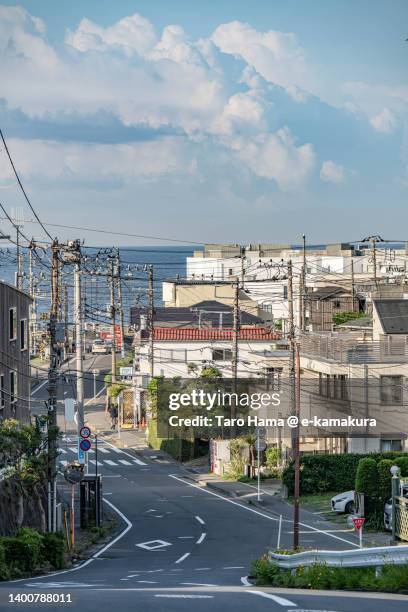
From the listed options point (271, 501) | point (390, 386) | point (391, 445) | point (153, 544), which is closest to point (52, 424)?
point (153, 544)

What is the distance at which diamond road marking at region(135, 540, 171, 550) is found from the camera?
36312 millimetres

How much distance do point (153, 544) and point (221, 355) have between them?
115 feet

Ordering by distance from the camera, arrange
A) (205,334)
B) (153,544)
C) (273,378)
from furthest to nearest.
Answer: (205,334) → (273,378) → (153,544)

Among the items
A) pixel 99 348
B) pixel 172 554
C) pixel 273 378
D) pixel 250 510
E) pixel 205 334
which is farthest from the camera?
pixel 99 348

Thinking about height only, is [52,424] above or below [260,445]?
above

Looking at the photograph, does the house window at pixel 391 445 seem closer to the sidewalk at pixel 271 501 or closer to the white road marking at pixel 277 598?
the sidewalk at pixel 271 501

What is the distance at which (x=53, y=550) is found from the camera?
102 feet

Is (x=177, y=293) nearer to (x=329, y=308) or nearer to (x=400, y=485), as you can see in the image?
(x=329, y=308)

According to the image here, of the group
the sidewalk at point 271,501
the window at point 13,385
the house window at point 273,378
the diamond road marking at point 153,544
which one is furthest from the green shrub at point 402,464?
the house window at point 273,378

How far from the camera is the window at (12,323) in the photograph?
144ft

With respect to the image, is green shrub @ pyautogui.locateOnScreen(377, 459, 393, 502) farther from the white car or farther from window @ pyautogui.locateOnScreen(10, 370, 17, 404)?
window @ pyautogui.locateOnScreen(10, 370, 17, 404)

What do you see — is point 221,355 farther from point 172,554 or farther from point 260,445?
point 172,554

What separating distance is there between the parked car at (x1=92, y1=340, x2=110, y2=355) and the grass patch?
93.8 metres

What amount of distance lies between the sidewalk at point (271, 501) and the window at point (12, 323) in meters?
11.9
